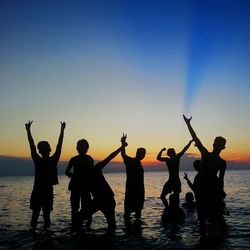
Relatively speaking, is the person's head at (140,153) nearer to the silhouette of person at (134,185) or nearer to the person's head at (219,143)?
the silhouette of person at (134,185)

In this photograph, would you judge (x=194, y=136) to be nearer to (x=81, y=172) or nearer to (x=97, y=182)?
(x=97, y=182)

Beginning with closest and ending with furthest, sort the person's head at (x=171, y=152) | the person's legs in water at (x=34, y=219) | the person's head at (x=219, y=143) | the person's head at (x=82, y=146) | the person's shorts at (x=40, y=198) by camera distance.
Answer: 1. the person's head at (x=219, y=143)
2. the person's head at (x=82, y=146)
3. the person's shorts at (x=40, y=198)
4. the person's legs in water at (x=34, y=219)
5. the person's head at (x=171, y=152)

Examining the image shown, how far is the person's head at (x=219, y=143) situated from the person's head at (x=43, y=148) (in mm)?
4118

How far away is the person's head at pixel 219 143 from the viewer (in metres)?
7.88

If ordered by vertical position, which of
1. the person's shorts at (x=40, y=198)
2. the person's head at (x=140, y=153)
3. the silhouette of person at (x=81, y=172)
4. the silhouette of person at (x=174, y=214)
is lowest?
the silhouette of person at (x=174, y=214)

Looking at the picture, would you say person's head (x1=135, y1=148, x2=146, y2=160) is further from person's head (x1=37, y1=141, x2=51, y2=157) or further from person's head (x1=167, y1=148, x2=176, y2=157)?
person's head (x1=37, y1=141, x2=51, y2=157)

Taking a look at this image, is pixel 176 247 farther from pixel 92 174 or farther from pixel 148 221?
pixel 148 221

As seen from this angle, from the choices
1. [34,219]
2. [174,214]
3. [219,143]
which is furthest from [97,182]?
[174,214]

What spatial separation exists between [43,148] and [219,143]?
4274 mm

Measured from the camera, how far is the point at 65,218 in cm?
1360

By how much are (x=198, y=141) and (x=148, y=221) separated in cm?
554

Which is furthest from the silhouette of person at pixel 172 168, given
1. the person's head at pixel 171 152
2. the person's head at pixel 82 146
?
the person's head at pixel 82 146

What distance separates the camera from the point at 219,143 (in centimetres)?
789

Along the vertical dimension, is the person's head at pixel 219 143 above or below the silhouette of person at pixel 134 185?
above
